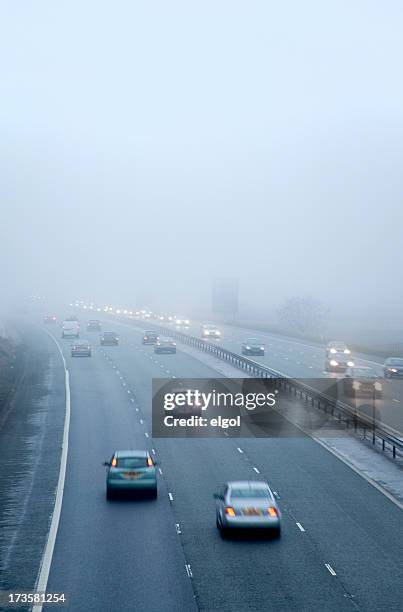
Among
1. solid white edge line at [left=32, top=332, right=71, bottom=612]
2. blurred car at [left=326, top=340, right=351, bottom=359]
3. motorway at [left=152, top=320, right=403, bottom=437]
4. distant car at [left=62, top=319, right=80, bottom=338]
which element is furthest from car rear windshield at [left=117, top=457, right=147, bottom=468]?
distant car at [left=62, top=319, right=80, bottom=338]

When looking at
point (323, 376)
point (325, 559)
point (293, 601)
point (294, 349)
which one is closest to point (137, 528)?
point (325, 559)

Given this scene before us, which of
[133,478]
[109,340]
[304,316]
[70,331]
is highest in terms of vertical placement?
[304,316]

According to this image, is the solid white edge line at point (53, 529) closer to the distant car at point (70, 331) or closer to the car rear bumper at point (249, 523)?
the car rear bumper at point (249, 523)

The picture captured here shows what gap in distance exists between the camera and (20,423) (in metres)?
46.6

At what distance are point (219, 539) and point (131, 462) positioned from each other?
555 centimetres

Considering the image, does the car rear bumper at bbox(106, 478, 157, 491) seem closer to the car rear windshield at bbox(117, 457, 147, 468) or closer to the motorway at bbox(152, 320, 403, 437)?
the car rear windshield at bbox(117, 457, 147, 468)

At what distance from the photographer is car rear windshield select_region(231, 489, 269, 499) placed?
24327mm

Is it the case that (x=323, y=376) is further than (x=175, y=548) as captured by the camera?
Yes

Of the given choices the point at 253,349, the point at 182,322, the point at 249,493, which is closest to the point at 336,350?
the point at 253,349

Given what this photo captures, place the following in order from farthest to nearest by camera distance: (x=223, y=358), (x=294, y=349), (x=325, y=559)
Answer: (x=294, y=349), (x=223, y=358), (x=325, y=559)

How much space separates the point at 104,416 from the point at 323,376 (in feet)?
76.0

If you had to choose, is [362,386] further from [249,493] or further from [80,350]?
[80,350]

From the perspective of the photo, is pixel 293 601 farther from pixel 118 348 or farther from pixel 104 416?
pixel 118 348

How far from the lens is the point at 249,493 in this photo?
80.2ft
